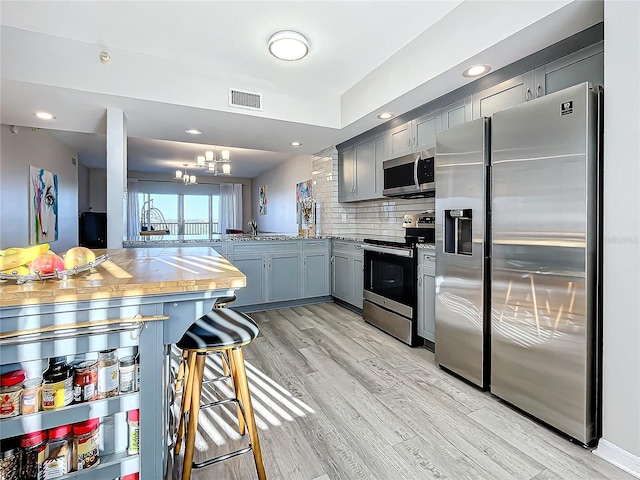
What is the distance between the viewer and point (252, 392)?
217 cm

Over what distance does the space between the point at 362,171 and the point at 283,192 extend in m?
3.47

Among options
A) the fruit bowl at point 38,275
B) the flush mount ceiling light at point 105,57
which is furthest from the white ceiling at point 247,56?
the fruit bowl at point 38,275

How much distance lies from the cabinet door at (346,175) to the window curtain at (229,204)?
5643 millimetres

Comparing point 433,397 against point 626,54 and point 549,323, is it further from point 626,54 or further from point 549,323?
point 626,54

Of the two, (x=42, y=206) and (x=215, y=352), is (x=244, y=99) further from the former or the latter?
(x=42, y=206)

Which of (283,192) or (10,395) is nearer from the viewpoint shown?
(10,395)

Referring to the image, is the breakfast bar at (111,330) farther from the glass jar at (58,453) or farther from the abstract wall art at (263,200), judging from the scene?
the abstract wall art at (263,200)

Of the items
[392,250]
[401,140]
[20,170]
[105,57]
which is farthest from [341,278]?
[20,170]

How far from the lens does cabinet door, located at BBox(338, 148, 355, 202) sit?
4371 mm

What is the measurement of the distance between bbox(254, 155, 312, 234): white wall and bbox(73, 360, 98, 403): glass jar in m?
5.13

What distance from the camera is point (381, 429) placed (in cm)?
178

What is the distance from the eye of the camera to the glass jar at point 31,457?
1.04 meters

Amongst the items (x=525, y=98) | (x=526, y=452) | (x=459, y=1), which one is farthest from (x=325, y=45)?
(x=526, y=452)

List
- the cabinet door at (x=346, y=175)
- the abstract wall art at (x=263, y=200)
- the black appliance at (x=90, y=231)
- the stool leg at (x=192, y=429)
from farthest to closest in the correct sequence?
1. the abstract wall art at (x=263, y=200)
2. the black appliance at (x=90, y=231)
3. the cabinet door at (x=346, y=175)
4. the stool leg at (x=192, y=429)
